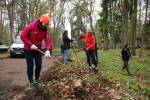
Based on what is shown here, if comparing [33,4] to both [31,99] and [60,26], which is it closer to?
[60,26]

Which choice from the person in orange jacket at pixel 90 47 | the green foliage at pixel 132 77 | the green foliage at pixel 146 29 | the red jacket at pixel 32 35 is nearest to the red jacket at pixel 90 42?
the person in orange jacket at pixel 90 47

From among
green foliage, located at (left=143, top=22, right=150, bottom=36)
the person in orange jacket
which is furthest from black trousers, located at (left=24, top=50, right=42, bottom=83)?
green foliage, located at (left=143, top=22, right=150, bottom=36)

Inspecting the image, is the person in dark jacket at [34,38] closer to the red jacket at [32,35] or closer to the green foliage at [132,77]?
the red jacket at [32,35]

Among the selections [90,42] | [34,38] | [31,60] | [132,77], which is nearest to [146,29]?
[132,77]

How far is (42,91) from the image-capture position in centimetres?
1055

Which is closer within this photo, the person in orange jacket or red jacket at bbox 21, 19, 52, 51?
red jacket at bbox 21, 19, 52, 51

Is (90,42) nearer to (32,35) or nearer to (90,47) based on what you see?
(90,47)

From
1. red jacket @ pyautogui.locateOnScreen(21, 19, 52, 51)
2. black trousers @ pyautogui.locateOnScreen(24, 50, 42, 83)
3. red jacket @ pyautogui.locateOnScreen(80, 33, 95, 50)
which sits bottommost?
black trousers @ pyautogui.locateOnScreen(24, 50, 42, 83)

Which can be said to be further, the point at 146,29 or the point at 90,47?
the point at 146,29

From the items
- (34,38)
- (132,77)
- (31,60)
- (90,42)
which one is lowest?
(132,77)

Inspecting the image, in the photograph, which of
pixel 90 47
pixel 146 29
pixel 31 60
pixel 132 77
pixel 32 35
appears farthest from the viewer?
pixel 146 29

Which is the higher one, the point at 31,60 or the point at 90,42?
the point at 90,42

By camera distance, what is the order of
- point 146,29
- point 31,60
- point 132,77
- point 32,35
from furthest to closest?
point 146,29, point 132,77, point 31,60, point 32,35

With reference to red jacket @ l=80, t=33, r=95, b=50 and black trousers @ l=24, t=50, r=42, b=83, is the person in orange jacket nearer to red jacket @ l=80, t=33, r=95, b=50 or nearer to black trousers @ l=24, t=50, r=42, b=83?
red jacket @ l=80, t=33, r=95, b=50
